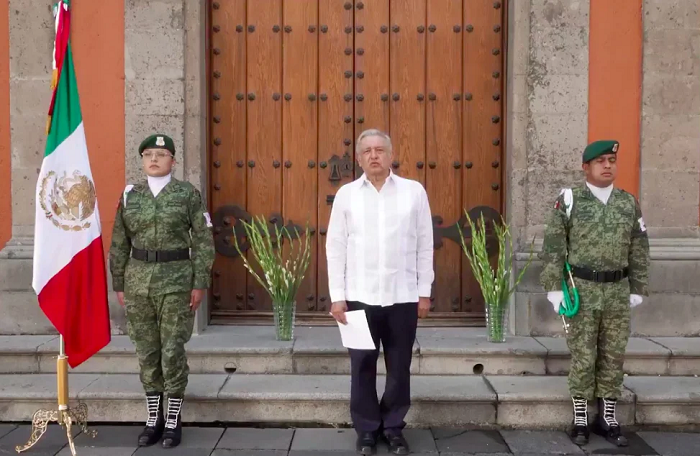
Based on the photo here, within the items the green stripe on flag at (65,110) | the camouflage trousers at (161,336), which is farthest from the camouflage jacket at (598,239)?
the green stripe on flag at (65,110)

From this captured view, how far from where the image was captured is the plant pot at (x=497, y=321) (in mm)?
4859

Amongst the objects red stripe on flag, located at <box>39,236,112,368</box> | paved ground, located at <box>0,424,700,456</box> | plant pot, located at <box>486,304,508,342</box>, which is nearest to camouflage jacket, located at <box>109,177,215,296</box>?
red stripe on flag, located at <box>39,236,112,368</box>

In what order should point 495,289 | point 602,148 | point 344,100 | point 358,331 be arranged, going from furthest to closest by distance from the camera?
point 344,100 → point 495,289 → point 602,148 → point 358,331

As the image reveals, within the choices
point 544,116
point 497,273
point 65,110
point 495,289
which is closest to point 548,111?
point 544,116

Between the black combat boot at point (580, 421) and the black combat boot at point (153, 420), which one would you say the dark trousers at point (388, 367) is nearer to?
the black combat boot at point (580, 421)

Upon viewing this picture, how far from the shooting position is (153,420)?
3896mm

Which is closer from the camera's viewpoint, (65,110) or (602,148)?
(602,148)

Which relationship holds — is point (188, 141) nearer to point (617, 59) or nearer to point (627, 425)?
point (617, 59)

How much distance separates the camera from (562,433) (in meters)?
4.12

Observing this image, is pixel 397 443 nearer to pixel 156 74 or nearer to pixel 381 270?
pixel 381 270

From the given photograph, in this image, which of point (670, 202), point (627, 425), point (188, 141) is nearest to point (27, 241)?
point (188, 141)

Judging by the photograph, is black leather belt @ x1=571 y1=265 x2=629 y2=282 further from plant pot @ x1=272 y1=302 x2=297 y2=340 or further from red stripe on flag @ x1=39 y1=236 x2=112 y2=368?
red stripe on flag @ x1=39 y1=236 x2=112 y2=368

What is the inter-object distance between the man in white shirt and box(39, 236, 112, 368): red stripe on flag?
4.73 ft

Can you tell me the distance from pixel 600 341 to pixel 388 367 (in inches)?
51.8
